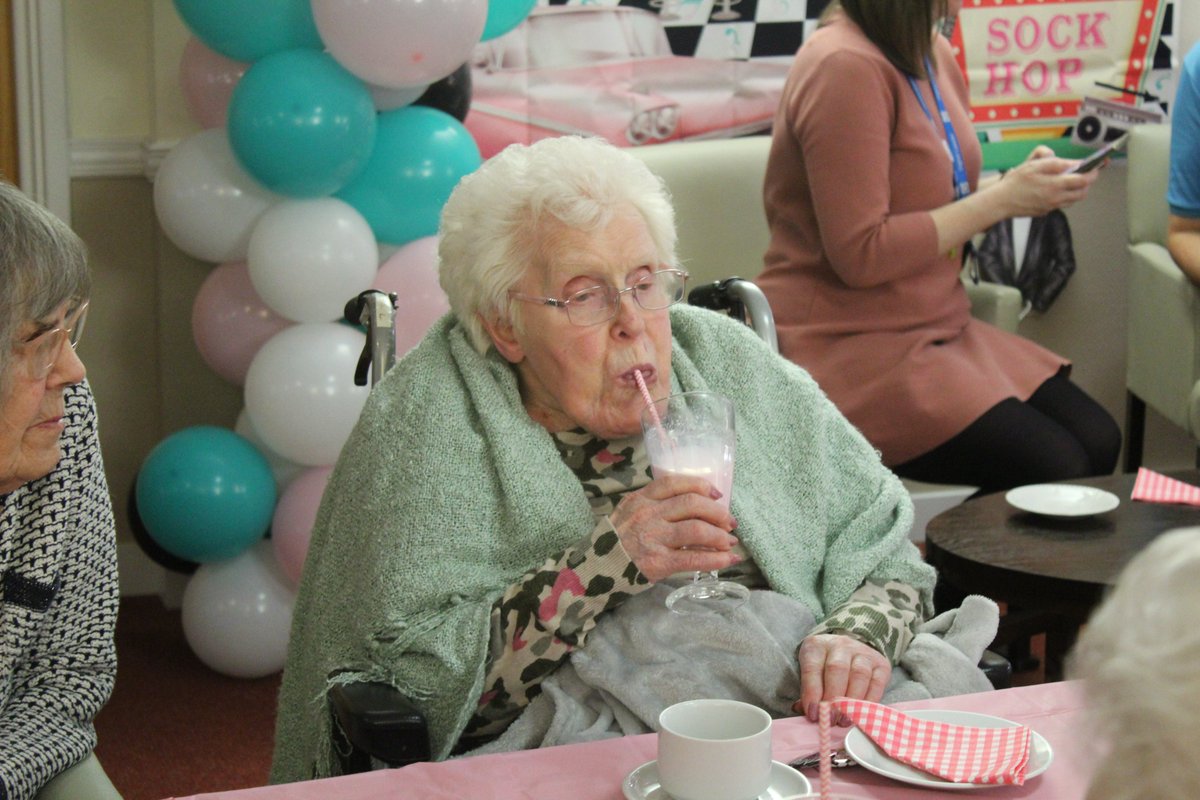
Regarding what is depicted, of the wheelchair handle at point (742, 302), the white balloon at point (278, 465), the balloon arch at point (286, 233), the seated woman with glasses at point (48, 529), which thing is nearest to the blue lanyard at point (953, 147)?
the wheelchair handle at point (742, 302)

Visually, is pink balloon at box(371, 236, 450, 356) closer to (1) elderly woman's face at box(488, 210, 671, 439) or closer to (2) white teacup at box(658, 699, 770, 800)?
(1) elderly woman's face at box(488, 210, 671, 439)

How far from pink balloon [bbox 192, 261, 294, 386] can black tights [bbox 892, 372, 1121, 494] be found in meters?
1.52

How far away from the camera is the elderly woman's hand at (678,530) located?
160 centimetres

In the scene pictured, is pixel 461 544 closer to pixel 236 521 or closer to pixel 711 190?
pixel 236 521

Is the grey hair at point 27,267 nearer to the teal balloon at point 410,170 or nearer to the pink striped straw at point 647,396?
the pink striped straw at point 647,396

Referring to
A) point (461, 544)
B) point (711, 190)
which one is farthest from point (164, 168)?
point (461, 544)

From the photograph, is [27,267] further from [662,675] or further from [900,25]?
[900,25]

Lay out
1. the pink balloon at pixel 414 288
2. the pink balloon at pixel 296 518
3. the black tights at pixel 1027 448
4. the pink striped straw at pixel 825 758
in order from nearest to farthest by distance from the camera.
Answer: the pink striped straw at pixel 825 758
the black tights at pixel 1027 448
the pink balloon at pixel 414 288
the pink balloon at pixel 296 518

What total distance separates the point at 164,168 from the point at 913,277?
68.1 inches

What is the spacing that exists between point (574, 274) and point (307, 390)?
1433 mm

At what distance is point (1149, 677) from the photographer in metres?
0.69

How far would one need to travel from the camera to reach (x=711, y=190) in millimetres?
3736

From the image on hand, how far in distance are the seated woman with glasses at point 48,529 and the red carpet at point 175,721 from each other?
1.31 metres

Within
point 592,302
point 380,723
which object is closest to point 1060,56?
point 592,302
